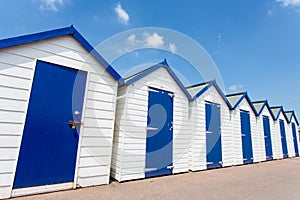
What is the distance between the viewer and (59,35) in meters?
3.16

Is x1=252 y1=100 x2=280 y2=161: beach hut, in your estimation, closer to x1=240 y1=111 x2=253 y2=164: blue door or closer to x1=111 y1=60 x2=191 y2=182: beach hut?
x1=240 y1=111 x2=253 y2=164: blue door

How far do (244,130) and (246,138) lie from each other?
369 millimetres

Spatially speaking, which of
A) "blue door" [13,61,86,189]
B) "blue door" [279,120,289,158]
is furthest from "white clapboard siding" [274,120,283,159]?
"blue door" [13,61,86,189]

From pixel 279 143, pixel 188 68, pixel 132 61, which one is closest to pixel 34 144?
pixel 132 61

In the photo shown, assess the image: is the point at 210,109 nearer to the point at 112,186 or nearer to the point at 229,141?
the point at 229,141

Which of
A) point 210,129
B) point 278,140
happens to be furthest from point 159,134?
point 278,140

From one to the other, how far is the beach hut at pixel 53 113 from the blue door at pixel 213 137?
368 cm

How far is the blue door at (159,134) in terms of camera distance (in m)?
4.25

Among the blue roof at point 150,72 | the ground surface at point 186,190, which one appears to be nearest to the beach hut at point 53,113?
the ground surface at point 186,190

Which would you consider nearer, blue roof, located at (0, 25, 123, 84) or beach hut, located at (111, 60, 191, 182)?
blue roof, located at (0, 25, 123, 84)

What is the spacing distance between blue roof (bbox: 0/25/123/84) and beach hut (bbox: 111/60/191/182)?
0.62 meters

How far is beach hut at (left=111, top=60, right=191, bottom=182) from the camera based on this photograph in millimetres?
3938

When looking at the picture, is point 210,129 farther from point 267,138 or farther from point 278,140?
point 278,140

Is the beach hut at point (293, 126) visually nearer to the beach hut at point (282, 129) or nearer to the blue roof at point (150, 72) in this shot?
Result: the beach hut at point (282, 129)
